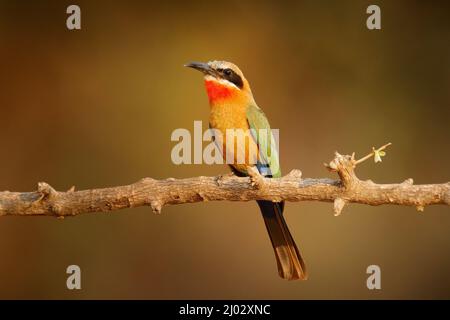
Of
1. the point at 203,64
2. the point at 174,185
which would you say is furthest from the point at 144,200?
the point at 203,64

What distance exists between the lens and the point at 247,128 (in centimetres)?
271

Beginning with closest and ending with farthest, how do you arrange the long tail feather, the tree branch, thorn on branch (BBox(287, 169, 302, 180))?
1. the tree branch
2. thorn on branch (BBox(287, 169, 302, 180))
3. the long tail feather

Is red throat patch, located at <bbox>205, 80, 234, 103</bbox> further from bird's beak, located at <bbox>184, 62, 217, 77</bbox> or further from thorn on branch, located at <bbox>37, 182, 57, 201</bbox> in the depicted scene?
thorn on branch, located at <bbox>37, 182, 57, 201</bbox>

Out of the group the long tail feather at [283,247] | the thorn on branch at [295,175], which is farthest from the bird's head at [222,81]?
the thorn on branch at [295,175]

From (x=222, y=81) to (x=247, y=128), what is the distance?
22cm

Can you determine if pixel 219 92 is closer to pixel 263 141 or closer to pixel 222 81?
pixel 222 81

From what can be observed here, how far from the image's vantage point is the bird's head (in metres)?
2.73

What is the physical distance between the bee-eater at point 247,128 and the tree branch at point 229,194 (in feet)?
1.10

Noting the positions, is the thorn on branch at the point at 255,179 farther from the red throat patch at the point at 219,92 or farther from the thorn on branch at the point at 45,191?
the thorn on branch at the point at 45,191

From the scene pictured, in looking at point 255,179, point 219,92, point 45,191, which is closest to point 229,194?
point 255,179

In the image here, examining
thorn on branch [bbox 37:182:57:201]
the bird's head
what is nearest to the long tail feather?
the bird's head

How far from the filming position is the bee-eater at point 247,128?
2.67 m

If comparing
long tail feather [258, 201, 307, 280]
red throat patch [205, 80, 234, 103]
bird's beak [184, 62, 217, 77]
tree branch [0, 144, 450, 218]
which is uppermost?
bird's beak [184, 62, 217, 77]

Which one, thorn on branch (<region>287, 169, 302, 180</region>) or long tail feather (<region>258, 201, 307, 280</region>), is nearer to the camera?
thorn on branch (<region>287, 169, 302, 180</region>)
